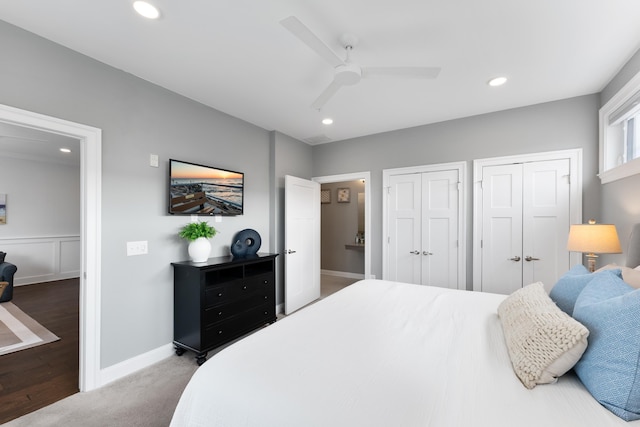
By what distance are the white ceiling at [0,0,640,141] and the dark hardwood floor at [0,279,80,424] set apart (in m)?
2.72

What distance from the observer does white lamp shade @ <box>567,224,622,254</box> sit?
2.04 m

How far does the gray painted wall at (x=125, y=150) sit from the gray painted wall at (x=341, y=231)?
13.1 feet

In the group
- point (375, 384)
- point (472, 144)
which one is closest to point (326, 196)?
point (472, 144)

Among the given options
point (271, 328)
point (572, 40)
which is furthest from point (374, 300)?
point (572, 40)

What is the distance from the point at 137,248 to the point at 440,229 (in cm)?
354

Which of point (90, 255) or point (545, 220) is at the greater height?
point (545, 220)

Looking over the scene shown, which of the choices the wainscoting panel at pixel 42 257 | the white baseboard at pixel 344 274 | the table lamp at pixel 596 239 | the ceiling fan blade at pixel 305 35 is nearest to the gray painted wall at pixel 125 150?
the ceiling fan blade at pixel 305 35

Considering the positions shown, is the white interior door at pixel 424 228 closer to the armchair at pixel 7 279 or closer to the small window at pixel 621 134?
the small window at pixel 621 134

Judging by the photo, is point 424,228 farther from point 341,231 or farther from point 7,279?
point 7,279

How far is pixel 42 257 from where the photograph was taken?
18.3 ft

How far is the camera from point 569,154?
2.92 m

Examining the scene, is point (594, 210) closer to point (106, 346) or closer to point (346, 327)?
point (346, 327)

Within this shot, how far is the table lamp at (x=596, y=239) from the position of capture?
6.68ft

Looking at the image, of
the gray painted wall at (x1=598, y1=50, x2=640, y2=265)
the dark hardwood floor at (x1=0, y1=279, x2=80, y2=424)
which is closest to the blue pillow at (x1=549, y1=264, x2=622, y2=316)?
the gray painted wall at (x1=598, y1=50, x2=640, y2=265)
